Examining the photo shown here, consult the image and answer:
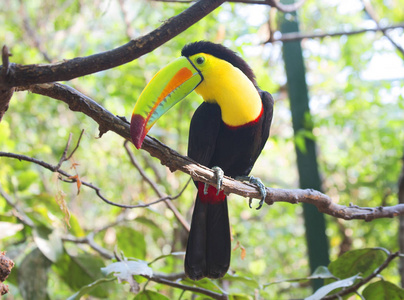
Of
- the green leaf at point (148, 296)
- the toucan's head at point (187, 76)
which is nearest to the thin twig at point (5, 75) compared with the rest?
the toucan's head at point (187, 76)

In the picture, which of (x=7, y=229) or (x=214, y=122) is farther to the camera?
(x=214, y=122)

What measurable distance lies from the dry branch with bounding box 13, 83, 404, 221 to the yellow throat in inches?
17.2

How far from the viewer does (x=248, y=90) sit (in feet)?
6.34

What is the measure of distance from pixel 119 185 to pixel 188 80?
104 inches

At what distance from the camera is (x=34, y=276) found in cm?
184

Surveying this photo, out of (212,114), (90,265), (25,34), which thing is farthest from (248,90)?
(25,34)

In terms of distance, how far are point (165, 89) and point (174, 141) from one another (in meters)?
2.20

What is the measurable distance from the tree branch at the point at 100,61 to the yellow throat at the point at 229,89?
0.85 metres

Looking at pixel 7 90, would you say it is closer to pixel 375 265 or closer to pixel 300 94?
pixel 375 265

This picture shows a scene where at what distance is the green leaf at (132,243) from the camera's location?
7.52 feet

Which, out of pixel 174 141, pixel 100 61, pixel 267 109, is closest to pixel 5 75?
pixel 100 61

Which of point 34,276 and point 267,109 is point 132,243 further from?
point 267,109

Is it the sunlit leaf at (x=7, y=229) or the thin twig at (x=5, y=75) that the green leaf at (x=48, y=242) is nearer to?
the sunlit leaf at (x=7, y=229)

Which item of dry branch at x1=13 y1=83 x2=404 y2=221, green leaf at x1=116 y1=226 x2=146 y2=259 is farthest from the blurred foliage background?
dry branch at x1=13 y1=83 x2=404 y2=221
